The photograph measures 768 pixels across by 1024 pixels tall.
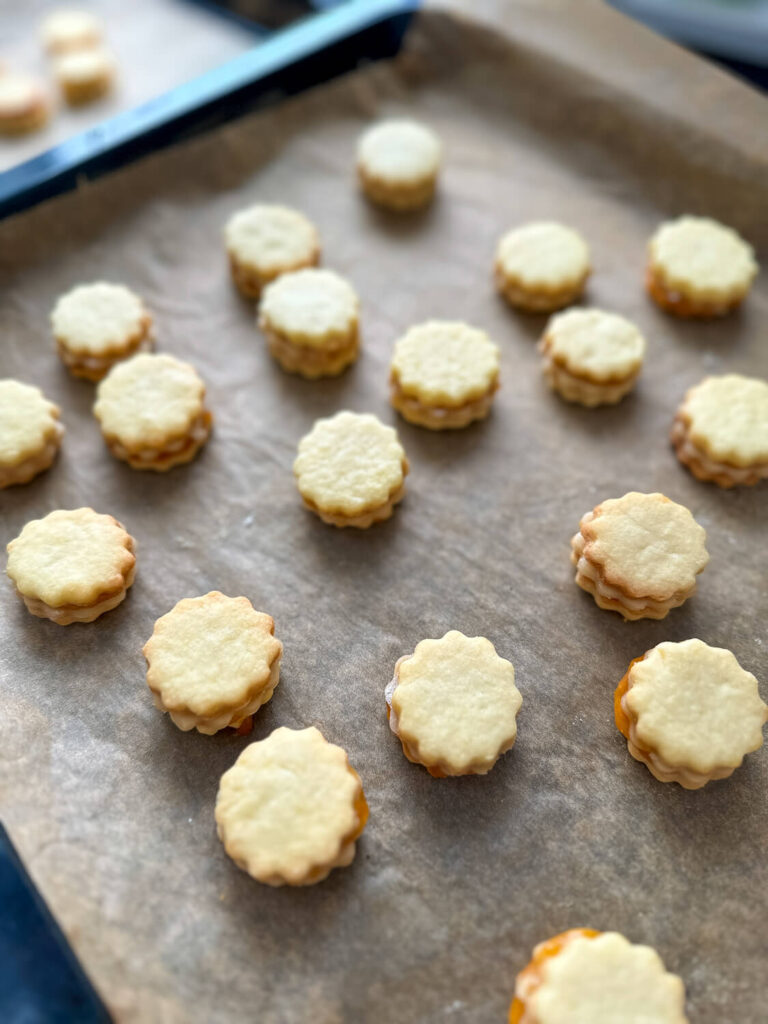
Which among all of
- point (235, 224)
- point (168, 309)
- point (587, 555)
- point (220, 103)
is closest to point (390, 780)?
point (587, 555)

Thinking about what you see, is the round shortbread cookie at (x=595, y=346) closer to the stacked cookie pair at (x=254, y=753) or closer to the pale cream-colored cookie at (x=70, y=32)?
the stacked cookie pair at (x=254, y=753)

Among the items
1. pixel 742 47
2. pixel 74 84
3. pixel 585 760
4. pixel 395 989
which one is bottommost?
pixel 395 989

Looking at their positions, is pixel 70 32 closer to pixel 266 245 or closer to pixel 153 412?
pixel 266 245

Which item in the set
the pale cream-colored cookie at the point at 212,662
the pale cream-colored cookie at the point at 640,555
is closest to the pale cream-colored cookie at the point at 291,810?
the pale cream-colored cookie at the point at 212,662

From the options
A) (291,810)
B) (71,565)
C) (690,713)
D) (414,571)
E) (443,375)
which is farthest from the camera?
(443,375)

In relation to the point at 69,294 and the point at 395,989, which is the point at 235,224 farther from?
the point at 395,989

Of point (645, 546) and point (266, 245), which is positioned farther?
point (266, 245)

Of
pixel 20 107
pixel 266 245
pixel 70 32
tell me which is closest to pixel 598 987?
pixel 266 245
